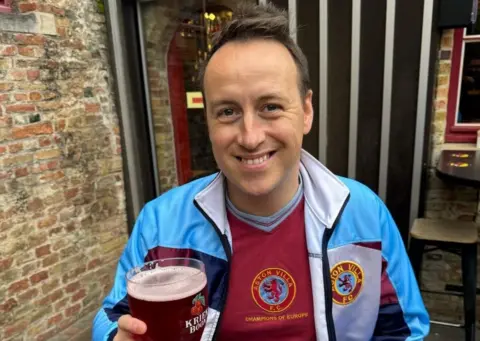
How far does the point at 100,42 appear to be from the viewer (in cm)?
313

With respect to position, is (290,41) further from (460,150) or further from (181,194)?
(460,150)

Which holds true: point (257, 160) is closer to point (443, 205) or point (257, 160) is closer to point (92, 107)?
point (443, 205)

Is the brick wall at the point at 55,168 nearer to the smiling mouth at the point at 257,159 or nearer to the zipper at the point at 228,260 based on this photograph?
the zipper at the point at 228,260

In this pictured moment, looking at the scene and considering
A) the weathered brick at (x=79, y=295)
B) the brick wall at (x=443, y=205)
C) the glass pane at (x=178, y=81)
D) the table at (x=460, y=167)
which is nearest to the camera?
the table at (x=460, y=167)

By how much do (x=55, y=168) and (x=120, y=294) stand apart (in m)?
1.83

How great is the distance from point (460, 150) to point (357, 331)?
1814mm

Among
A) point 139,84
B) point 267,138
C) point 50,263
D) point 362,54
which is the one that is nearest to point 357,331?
point 267,138

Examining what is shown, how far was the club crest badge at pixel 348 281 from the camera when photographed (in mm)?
1229

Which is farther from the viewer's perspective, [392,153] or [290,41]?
[392,153]

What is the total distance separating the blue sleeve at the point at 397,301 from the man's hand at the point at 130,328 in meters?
0.77

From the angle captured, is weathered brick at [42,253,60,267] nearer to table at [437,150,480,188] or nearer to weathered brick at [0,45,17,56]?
weathered brick at [0,45,17,56]

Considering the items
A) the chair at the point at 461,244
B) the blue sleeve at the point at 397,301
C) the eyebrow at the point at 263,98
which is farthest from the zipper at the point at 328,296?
the chair at the point at 461,244

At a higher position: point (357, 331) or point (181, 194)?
point (181, 194)

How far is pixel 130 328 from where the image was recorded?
82 centimetres
